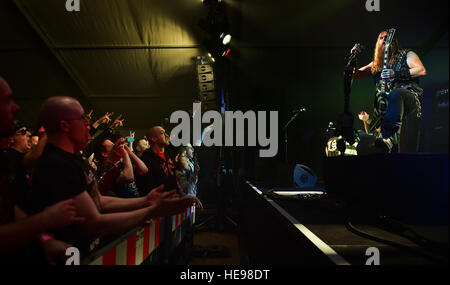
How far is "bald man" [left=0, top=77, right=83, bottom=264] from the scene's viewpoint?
820mm

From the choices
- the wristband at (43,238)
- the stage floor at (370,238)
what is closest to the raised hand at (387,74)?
the stage floor at (370,238)

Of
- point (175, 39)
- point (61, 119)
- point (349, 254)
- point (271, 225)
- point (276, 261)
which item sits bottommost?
point (276, 261)

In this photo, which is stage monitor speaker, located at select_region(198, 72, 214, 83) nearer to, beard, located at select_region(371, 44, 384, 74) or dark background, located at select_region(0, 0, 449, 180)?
dark background, located at select_region(0, 0, 449, 180)

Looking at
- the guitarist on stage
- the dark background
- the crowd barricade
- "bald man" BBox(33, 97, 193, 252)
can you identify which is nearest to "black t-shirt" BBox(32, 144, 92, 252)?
"bald man" BBox(33, 97, 193, 252)

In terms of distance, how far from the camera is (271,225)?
1.98 metres

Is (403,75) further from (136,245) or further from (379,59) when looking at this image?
(136,245)

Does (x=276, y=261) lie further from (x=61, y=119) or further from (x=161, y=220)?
(x=61, y=119)

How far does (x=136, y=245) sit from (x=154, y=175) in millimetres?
1233

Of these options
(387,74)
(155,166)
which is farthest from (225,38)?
(387,74)

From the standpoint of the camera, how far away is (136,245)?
4.93ft

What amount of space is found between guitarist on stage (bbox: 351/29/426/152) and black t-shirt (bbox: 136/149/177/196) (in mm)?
2007

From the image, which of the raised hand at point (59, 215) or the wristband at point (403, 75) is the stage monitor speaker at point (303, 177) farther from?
the raised hand at point (59, 215)
